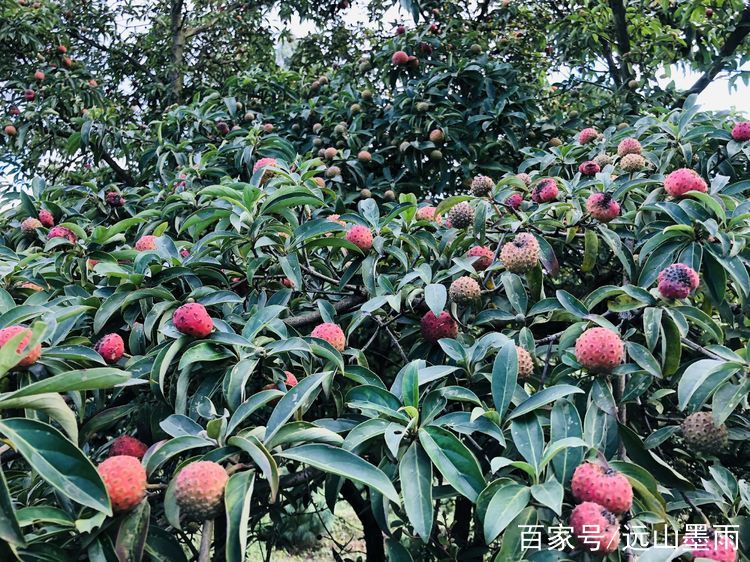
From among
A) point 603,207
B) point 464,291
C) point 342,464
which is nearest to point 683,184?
point 603,207

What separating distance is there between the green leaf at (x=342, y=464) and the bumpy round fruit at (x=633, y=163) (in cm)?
144

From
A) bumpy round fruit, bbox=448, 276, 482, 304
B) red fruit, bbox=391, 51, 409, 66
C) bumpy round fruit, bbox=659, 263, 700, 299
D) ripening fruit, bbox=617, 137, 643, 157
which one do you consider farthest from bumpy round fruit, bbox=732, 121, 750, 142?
red fruit, bbox=391, 51, 409, 66

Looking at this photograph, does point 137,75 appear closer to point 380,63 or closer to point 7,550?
point 380,63

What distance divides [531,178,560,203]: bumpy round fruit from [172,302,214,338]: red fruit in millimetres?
1087

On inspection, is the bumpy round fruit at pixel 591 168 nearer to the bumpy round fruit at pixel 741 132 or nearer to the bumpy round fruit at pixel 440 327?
the bumpy round fruit at pixel 741 132

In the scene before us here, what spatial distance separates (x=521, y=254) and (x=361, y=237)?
41 centimetres

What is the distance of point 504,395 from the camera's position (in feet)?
3.79

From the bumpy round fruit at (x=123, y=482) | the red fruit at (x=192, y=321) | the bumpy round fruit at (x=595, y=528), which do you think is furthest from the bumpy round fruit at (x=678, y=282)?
the bumpy round fruit at (x=123, y=482)

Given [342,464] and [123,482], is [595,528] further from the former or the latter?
[123,482]

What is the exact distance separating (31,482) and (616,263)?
5.59 ft

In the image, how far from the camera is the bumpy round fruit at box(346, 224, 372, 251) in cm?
159

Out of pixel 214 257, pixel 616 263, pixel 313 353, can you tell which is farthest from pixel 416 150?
pixel 313 353

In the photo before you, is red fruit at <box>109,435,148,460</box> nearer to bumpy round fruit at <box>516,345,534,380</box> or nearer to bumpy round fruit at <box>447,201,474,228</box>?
bumpy round fruit at <box>516,345,534,380</box>

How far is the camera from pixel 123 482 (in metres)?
0.92
